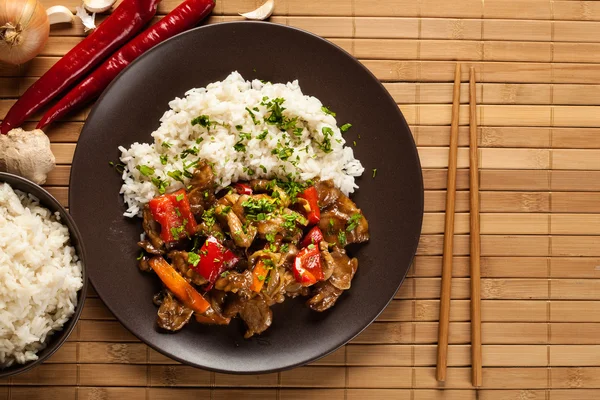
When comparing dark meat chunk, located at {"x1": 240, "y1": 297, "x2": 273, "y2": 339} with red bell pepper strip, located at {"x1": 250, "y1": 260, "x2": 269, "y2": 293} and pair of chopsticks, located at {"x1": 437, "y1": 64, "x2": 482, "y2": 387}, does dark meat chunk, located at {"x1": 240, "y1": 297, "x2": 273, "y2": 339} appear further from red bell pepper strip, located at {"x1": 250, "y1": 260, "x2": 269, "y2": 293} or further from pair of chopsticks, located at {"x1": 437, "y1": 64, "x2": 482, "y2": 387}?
pair of chopsticks, located at {"x1": 437, "y1": 64, "x2": 482, "y2": 387}

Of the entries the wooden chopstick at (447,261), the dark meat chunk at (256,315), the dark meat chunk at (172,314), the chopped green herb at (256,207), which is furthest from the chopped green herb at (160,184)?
the wooden chopstick at (447,261)

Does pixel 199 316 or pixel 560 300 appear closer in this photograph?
pixel 199 316

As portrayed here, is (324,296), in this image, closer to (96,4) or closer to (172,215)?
(172,215)

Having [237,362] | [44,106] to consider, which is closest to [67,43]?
[44,106]

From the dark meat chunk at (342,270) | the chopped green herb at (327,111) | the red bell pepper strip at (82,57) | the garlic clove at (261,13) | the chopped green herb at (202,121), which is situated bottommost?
the dark meat chunk at (342,270)

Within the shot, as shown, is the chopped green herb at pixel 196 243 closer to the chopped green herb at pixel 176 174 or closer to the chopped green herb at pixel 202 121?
the chopped green herb at pixel 176 174

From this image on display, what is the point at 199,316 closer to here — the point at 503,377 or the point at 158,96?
the point at 158,96

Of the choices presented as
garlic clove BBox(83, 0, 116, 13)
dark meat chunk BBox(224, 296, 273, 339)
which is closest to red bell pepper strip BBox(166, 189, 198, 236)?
dark meat chunk BBox(224, 296, 273, 339)
